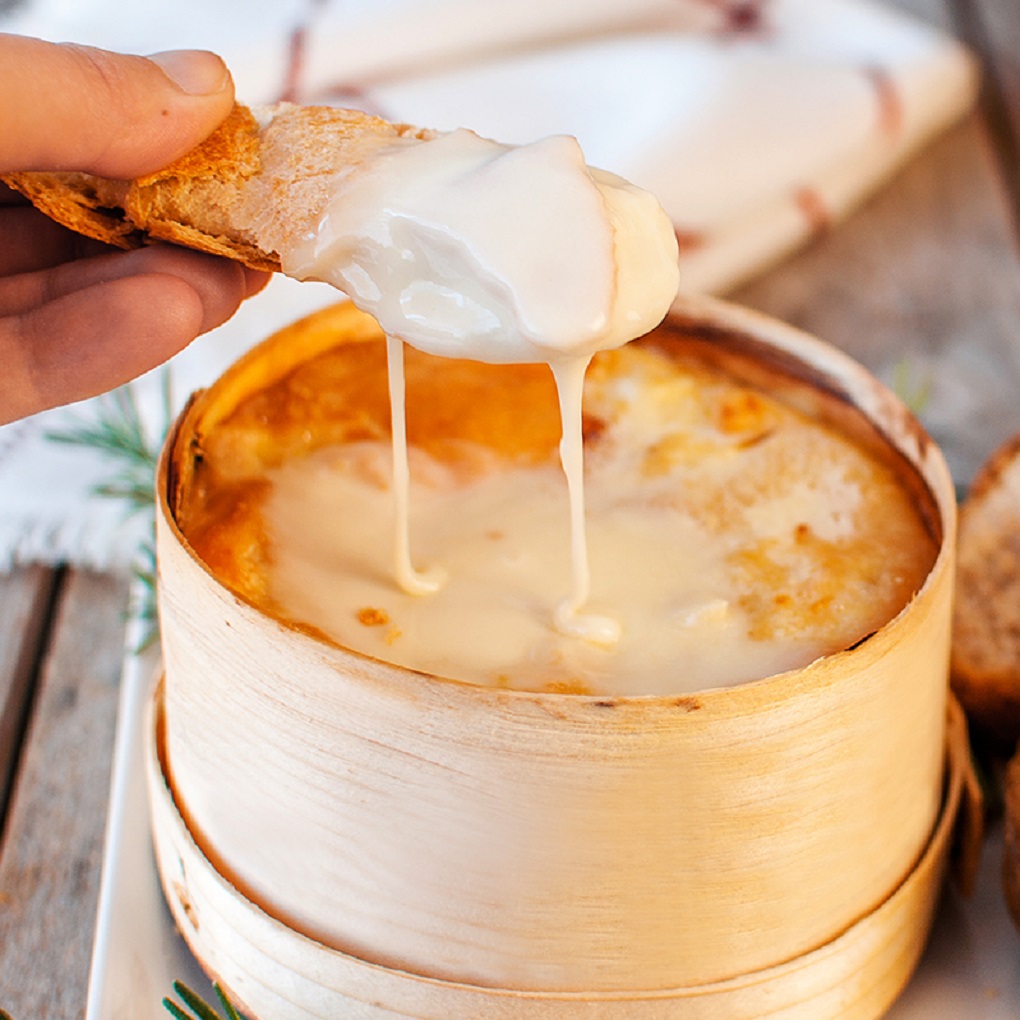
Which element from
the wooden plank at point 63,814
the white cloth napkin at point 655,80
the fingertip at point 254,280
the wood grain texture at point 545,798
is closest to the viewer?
the wood grain texture at point 545,798

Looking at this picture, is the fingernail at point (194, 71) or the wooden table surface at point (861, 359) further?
the wooden table surface at point (861, 359)

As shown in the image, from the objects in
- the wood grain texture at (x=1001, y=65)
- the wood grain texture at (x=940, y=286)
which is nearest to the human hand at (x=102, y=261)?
the wood grain texture at (x=940, y=286)

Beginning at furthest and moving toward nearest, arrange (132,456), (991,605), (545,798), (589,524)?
(132,456) → (991,605) → (589,524) → (545,798)

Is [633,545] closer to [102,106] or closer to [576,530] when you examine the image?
[576,530]

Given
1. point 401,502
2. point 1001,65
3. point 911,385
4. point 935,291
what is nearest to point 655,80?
point 935,291

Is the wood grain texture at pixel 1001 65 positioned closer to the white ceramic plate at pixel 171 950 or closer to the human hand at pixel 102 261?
the white ceramic plate at pixel 171 950

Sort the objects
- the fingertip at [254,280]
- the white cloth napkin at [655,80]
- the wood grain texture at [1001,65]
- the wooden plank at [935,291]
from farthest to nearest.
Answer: the wood grain texture at [1001,65] < the white cloth napkin at [655,80] < the wooden plank at [935,291] < the fingertip at [254,280]

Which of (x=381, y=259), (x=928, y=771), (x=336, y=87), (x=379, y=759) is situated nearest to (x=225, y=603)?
(x=379, y=759)
